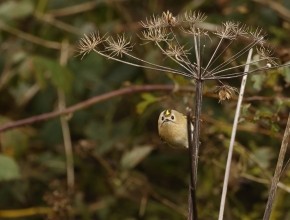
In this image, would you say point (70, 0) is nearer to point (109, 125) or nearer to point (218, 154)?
point (109, 125)

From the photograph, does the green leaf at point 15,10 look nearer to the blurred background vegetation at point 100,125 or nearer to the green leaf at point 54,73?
the blurred background vegetation at point 100,125

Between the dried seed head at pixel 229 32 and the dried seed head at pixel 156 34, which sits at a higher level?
the dried seed head at pixel 229 32

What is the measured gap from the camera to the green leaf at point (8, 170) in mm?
3107

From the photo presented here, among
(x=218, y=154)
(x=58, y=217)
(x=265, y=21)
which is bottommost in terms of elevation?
(x=58, y=217)

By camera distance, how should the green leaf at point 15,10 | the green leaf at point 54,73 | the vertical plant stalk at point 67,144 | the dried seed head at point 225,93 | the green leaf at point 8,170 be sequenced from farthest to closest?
the green leaf at point 15,10 < the vertical plant stalk at point 67,144 < the green leaf at point 54,73 < the green leaf at point 8,170 < the dried seed head at point 225,93

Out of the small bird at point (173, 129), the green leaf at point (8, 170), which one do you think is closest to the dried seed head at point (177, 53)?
the small bird at point (173, 129)

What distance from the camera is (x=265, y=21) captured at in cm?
378

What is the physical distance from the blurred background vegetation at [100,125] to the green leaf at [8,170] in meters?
0.03

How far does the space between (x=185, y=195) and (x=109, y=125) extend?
0.49 metres

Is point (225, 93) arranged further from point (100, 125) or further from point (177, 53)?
point (100, 125)

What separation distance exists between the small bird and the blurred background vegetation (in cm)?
150

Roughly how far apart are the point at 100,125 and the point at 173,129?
2.17 metres

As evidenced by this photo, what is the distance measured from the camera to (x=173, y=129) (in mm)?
1707

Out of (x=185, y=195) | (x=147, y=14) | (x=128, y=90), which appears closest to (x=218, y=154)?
(x=128, y=90)
